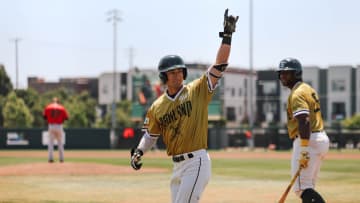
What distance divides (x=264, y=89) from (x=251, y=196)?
2884 inches

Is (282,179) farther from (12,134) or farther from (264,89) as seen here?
(264,89)

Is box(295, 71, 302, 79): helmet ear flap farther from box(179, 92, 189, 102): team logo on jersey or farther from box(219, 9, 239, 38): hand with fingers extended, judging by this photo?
box(179, 92, 189, 102): team logo on jersey

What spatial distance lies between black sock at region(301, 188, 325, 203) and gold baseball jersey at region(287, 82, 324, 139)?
0.72 metres

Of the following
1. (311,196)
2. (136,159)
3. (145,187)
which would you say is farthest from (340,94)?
(136,159)

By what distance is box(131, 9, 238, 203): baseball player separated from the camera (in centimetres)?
730

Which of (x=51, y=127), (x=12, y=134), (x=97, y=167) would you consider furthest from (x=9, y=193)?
(x=12, y=134)

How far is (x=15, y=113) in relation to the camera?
222 ft

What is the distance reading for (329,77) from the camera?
7844cm

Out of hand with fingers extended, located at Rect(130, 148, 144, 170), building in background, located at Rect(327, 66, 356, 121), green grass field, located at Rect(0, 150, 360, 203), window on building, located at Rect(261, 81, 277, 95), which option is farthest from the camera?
window on building, located at Rect(261, 81, 277, 95)

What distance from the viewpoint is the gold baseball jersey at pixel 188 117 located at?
7.36 m

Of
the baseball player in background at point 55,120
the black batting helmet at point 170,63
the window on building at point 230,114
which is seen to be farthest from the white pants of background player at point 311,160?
the window on building at point 230,114

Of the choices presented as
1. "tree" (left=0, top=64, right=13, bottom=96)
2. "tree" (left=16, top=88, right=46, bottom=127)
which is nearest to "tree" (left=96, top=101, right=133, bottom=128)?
"tree" (left=16, top=88, right=46, bottom=127)

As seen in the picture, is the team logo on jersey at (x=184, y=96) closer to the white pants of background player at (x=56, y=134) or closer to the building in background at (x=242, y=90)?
the white pants of background player at (x=56, y=134)

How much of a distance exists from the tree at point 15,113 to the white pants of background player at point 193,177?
6157 centimetres
